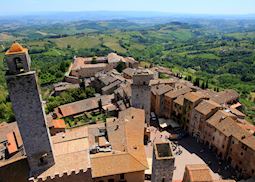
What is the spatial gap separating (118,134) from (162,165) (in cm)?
1792

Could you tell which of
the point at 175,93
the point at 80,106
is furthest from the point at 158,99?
the point at 80,106

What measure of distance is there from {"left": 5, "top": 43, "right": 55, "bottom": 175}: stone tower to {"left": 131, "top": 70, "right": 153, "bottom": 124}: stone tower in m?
29.0

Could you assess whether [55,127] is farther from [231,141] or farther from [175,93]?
[231,141]

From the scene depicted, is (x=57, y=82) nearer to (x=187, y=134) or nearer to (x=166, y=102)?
(x=166, y=102)

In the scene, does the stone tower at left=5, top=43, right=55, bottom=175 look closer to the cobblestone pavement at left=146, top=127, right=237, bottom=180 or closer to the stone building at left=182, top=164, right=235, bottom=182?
the stone building at left=182, top=164, right=235, bottom=182

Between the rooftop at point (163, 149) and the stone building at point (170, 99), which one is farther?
the stone building at point (170, 99)

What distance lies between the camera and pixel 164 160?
27391 mm

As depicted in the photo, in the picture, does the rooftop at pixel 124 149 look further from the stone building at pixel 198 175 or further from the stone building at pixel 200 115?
the stone building at pixel 200 115

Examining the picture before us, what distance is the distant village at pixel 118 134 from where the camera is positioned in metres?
27.3

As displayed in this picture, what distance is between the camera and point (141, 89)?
54438mm

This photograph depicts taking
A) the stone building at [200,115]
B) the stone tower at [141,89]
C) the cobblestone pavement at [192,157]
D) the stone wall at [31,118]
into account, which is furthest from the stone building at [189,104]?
the stone wall at [31,118]

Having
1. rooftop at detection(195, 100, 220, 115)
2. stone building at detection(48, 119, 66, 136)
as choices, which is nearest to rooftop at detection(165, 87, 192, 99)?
rooftop at detection(195, 100, 220, 115)

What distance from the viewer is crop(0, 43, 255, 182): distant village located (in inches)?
1076

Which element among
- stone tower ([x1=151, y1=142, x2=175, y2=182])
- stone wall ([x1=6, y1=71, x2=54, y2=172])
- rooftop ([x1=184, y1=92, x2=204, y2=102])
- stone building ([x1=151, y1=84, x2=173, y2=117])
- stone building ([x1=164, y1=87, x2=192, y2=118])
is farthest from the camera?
stone building ([x1=151, y1=84, x2=173, y2=117])
